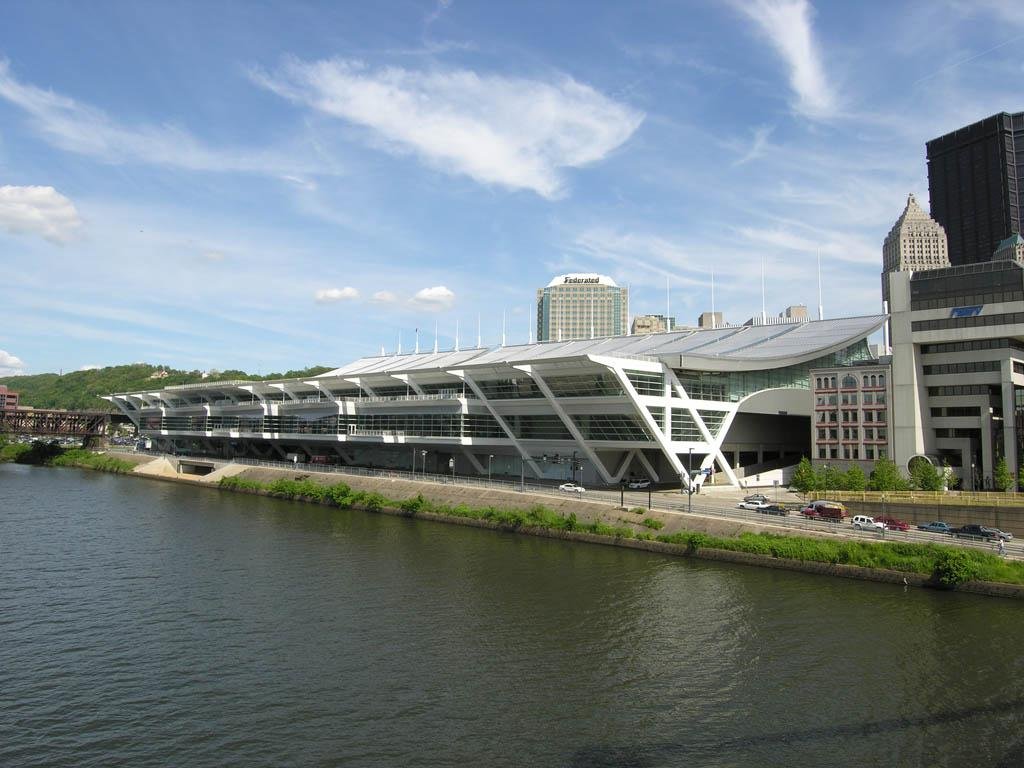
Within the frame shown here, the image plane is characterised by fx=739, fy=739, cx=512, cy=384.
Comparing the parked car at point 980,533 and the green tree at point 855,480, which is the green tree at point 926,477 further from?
the parked car at point 980,533

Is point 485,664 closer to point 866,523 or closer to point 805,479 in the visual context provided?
point 866,523

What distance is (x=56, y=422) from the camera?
433 ft

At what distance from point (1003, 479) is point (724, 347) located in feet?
94.5

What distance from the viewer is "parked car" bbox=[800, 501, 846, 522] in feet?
157

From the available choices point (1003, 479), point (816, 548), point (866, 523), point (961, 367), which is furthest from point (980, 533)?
point (961, 367)

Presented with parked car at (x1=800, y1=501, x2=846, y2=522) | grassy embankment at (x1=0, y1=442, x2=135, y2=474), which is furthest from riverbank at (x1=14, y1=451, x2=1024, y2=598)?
grassy embankment at (x1=0, y1=442, x2=135, y2=474)

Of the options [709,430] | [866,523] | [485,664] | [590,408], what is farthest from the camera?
[709,430]


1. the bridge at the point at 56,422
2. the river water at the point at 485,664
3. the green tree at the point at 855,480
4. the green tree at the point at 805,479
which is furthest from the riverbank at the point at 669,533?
the bridge at the point at 56,422

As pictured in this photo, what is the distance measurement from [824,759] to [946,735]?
4082 mm

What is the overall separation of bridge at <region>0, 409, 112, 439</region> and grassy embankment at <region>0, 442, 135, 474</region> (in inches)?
186

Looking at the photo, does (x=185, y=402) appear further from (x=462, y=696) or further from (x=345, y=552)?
(x=462, y=696)

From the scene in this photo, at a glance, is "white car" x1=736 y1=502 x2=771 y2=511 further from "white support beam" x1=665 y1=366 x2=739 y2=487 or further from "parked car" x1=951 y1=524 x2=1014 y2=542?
"white support beam" x1=665 y1=366 x2=739 y2=487

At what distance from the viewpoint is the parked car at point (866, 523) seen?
43031 millimetres

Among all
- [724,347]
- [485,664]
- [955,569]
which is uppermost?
[724,347]
